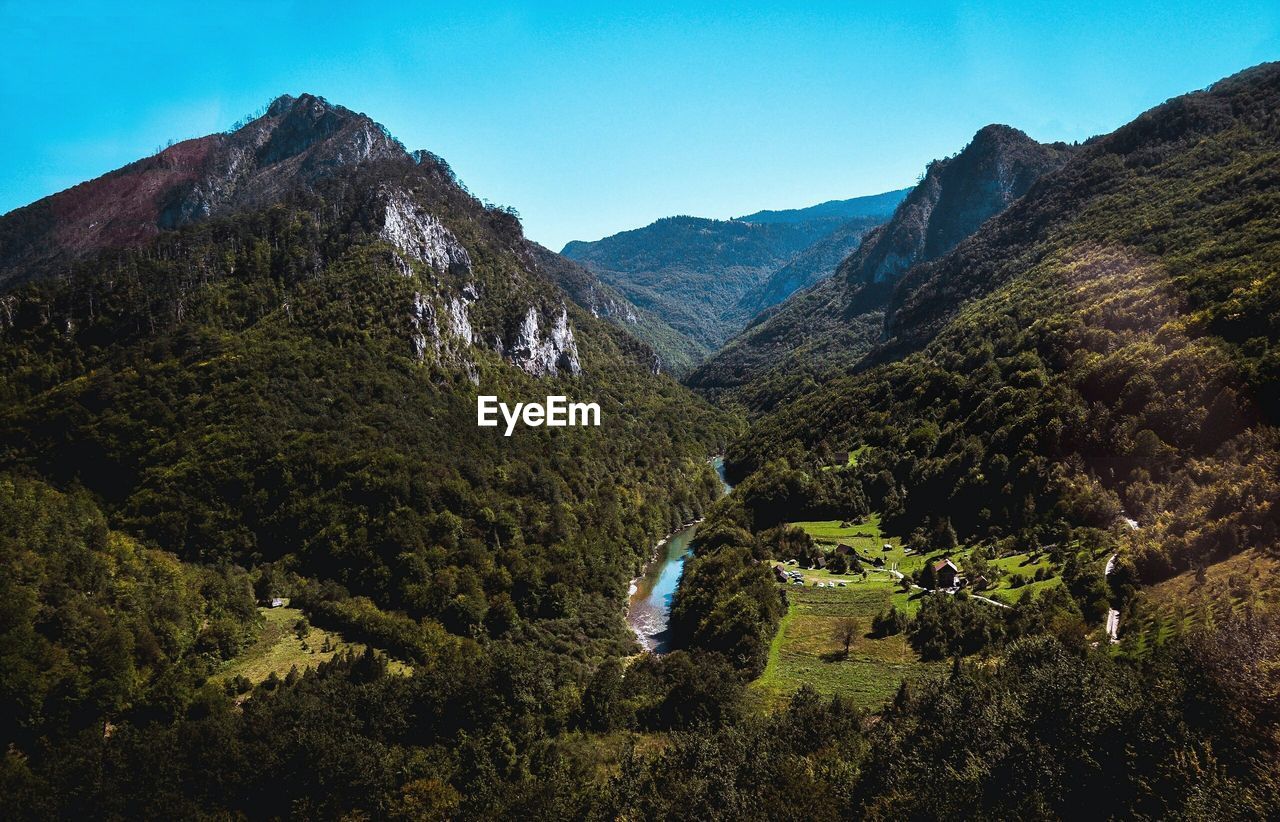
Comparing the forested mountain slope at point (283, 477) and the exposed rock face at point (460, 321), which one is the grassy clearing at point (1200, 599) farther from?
the exposed rock face at point (460, 321)

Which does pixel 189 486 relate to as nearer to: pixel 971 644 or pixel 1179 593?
pixel 971 644

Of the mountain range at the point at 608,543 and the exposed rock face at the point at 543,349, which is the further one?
the exposed rock face at the point at 543,349

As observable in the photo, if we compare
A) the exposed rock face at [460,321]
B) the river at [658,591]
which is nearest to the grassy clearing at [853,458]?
the river at [658,591]

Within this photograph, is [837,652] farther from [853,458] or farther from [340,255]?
[340,255]

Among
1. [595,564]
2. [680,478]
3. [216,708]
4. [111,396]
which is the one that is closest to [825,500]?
[595,564]

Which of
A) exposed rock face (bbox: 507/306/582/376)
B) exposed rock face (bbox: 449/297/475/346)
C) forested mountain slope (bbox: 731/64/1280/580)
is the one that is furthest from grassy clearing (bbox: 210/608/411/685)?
exposed rock face (bbox: 507/306/582/376)

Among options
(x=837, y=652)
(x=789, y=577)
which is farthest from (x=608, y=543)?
(x=837, y=652)
